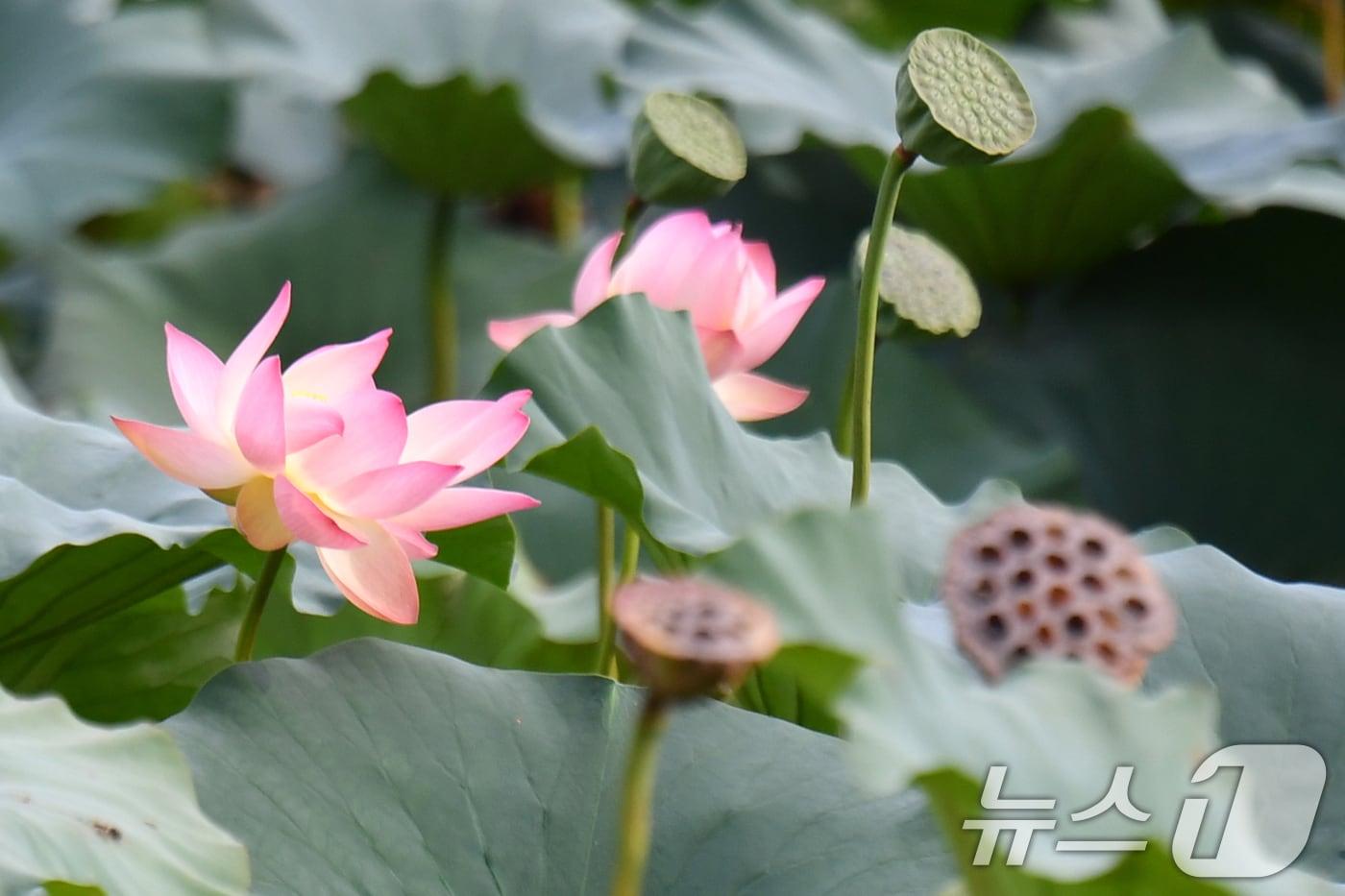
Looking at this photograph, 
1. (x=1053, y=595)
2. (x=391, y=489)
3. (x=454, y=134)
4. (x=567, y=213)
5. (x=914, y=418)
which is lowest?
(x=567, y=213)

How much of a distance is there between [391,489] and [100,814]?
165 millimetres

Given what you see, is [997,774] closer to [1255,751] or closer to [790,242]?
[1255,751]

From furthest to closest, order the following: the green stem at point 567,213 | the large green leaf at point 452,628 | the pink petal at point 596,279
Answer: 1. the green stem at point 567,213
2. the large green leaf at point 452,628
3. the pink petal at point 596,279

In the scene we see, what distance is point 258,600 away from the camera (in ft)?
2.27

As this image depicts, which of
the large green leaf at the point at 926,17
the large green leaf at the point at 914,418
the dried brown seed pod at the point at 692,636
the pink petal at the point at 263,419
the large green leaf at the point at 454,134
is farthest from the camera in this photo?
the large green leaf at the point at 926,17

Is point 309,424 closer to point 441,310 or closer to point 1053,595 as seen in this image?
point 1053,595

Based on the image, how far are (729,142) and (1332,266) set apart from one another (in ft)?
3.72

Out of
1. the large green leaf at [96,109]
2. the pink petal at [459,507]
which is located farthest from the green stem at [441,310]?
the pink petal at [459,507]

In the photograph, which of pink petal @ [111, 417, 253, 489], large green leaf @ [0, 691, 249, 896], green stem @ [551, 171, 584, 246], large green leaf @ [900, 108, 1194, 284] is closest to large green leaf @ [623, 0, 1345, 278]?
large green leaf @ [900, 108, 1194, 284]

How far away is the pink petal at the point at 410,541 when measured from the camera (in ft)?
2.11

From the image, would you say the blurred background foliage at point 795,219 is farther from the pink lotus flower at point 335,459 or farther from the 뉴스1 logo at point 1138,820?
the 뉴스1 logo at point 1138,820

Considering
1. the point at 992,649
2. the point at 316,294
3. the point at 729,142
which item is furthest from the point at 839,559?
the point at 316,294

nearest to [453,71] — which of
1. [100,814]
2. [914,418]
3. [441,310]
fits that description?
[441,310]

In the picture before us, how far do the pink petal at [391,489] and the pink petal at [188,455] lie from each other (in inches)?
1.7
